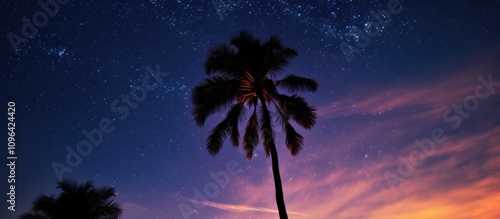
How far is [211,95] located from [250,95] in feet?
6.31

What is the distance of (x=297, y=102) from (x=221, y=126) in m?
3.94

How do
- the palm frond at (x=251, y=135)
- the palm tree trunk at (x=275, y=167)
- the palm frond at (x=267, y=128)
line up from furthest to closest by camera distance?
1. the palm frond at (x=251, y=135)
2. the palm frond at (x=267, y=128)
3. the palm tree trunk at (x=275, y=167)

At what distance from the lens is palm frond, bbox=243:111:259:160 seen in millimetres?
19031

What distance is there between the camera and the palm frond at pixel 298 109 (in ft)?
61.3

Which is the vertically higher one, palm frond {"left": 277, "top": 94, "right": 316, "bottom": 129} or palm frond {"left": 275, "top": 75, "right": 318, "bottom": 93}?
palm frond {"left": 275, "top": 75, "right": 318, "bottom": 93}

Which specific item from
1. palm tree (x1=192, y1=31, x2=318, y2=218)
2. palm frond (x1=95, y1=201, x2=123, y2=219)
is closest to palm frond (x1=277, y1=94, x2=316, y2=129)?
palm tree (x1=192, y1=31, x2=318, y2=218)

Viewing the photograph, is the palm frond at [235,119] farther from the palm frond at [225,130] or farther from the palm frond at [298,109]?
the palm frond at [298,109]

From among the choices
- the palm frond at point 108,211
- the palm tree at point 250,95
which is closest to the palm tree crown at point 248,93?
the palm tree at point 250,95

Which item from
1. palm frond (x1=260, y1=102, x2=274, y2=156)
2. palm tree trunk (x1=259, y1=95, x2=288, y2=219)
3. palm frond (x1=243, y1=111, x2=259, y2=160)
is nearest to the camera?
palm tree trunk (x1=259, y1=95, x2=288, y2=219)

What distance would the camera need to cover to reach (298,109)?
736 inches

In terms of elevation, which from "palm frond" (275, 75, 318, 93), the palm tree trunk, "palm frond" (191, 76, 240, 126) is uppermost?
"palm frond" (275, 75, 318, 93)

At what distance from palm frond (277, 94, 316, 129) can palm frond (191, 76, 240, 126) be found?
248 centimetres

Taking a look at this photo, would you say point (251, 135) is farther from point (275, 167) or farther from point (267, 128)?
point (275, 167)

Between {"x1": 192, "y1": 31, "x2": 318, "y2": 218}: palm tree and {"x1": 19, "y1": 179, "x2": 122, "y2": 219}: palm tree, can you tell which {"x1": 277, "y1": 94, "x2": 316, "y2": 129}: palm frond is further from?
{"x1": 19, "y1": 179, "x2": 122, "y2": 219}: palm tree
